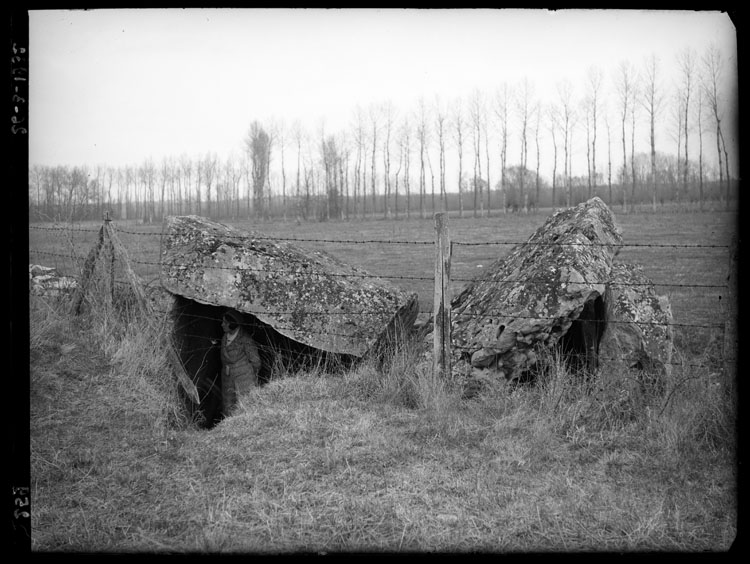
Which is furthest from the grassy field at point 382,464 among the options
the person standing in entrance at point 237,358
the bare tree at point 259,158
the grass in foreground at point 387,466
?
the bare tree at point 259,158

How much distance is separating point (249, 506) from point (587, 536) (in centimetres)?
199

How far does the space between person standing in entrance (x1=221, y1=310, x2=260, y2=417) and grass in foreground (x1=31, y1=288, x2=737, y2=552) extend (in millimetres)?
1190

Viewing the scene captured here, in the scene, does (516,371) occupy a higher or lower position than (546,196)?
lower

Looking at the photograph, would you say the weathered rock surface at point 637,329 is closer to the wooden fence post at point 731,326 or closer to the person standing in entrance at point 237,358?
the wooden fence post at point 731,326

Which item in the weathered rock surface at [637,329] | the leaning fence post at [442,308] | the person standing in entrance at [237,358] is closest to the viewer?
the leaning fence post at [442,308]

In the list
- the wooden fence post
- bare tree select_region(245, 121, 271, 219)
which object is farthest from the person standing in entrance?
bare tree select_region(245, 121, 271, 219)

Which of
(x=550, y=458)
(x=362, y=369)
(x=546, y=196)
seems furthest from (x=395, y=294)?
(x=546, y=196)

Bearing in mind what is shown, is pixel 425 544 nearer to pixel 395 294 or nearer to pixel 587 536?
pixel 587 536

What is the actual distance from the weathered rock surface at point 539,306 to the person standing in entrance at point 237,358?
97.6 inches

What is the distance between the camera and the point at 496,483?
3701 mm

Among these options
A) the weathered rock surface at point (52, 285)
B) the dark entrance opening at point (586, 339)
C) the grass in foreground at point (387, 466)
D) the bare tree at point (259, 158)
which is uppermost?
the bare tree at point (259, 158)

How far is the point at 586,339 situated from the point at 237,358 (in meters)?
3.81

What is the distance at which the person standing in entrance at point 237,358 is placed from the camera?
6.50 m
